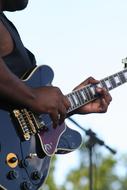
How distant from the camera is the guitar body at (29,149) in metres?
3.54

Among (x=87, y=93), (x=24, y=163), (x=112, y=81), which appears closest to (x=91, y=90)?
(x=87, y=93)

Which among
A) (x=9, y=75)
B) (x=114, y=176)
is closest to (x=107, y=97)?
(x=9, y=75)

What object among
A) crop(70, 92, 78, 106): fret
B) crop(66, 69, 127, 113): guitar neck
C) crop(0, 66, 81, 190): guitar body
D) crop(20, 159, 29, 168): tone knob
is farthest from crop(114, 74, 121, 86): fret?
crop(20, 159, 29, 168): tone knob

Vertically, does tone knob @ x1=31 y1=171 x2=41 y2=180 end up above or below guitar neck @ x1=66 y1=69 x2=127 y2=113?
below

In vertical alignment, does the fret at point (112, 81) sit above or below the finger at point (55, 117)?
below

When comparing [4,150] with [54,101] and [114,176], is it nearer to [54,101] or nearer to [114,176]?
[54,101]

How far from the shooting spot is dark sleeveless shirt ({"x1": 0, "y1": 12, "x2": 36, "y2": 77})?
3.66 m

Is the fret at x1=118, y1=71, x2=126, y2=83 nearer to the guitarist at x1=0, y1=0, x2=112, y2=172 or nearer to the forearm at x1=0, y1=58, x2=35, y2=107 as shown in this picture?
the guitarist at x1=0, y1=0, x2=112, y2=172

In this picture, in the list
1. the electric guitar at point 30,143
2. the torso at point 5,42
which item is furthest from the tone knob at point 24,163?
the torso at point 5,42

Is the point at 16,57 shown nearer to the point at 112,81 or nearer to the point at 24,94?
the point at 24,94

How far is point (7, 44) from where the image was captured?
3.63 m

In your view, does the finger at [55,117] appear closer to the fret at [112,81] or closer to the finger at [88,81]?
the finger at [88,81]

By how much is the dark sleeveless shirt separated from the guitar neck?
1.28 feet

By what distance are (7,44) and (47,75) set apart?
391 mm
